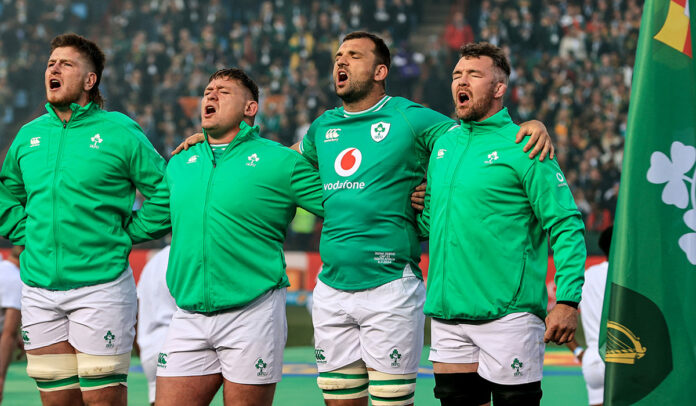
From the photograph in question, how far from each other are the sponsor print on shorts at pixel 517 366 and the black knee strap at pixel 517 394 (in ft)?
0.20

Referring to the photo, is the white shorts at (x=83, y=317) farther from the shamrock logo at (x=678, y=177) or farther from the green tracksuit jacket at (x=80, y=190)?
the shamrock logo at (x=678, y=177)

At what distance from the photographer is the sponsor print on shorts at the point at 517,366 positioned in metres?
4.48

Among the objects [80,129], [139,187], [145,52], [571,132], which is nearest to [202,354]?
[139,187]

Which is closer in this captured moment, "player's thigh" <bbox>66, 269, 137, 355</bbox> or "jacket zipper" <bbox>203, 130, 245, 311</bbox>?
"jacket zipper" <bbox>203, 130, 245, 311</bbox>

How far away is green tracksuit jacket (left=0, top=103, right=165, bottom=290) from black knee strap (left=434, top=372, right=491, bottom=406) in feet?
6.28

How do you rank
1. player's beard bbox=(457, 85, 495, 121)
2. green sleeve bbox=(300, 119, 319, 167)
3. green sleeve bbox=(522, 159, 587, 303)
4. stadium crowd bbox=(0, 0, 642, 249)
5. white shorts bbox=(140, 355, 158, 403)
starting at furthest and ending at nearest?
stadium crowd bbox=(0, 0, 642, 249) → white shorts bbox=(140, 355, 158, 403) → green sleeve bbox=(300, 119, 319, 167) → player's beard bbox=(457, 85, 495, 121) → green sleeve bbox=(522, 159, 587, 303)

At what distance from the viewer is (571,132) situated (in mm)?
19344

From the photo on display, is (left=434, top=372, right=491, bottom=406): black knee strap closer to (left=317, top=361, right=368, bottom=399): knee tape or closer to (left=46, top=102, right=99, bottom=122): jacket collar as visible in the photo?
(left=317, top=361, right=368, bottom=399): knee tape

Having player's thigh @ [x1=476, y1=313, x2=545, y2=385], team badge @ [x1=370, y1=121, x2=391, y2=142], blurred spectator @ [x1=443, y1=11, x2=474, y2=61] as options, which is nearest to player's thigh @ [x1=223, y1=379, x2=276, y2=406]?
player's thigh @ [x1=476, y1=313, x2=545, y2=385]

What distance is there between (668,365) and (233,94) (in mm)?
2577

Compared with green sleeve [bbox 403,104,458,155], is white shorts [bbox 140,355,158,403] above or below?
below

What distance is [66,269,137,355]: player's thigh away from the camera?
5.21m

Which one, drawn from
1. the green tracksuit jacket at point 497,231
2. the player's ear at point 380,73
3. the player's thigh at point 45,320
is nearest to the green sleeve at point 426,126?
the player's ear at point 380,73

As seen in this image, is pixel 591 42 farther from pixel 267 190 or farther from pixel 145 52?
pixel 267 190
